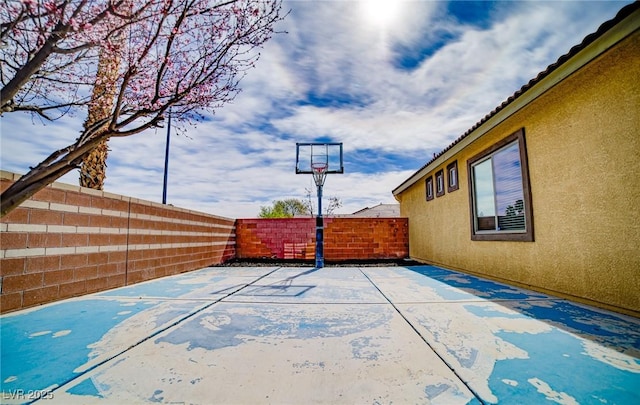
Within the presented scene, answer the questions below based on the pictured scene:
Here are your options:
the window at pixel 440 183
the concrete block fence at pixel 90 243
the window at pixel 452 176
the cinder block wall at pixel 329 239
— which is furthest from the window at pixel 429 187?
the concrete block fence at pixel 90 243

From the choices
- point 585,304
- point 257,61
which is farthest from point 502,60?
point 257,61

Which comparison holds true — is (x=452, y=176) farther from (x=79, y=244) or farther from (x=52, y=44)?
(x=79, y=244)

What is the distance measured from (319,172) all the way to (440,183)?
4.23 m

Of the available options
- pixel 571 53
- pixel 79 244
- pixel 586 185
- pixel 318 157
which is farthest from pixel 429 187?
pixel 79 244

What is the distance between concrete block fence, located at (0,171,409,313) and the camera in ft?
9.85

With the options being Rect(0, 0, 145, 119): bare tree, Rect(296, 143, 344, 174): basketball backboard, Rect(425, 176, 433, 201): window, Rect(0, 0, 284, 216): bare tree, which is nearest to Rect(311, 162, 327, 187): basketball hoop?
Rect(296, 143, 344, 174): basketball backboard

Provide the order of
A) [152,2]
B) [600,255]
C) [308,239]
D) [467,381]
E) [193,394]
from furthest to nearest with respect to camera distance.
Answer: [308,239] → [600,255] → [152,2] → [467,381] → [193,394]

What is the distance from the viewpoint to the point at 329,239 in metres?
10.0

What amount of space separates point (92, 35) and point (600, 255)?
5409 millimetres

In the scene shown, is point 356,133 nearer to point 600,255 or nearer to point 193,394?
point 600,255

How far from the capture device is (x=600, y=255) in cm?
312

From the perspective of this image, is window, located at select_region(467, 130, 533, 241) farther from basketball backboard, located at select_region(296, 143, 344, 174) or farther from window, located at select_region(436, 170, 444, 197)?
basketball backboard, located at select_region(296, 143, 344, 174)

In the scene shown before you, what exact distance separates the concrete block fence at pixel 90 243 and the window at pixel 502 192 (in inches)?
259

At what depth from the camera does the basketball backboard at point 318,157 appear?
10328 mm
